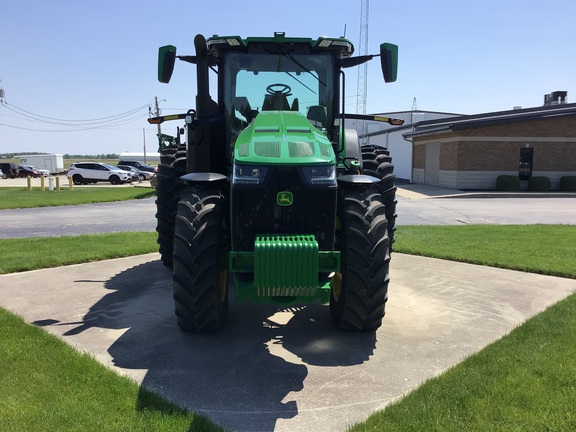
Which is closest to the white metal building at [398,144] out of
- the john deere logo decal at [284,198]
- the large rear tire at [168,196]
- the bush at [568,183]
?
the bush at [568,183]

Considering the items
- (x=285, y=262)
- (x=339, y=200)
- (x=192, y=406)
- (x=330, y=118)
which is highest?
(x=330, y=118)

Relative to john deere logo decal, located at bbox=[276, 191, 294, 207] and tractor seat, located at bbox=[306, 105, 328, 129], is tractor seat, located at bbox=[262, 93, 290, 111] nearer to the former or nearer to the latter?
tractor seat, located at bbox=[306, 105, 328, 129]

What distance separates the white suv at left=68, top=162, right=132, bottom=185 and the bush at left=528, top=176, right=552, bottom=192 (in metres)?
26.2

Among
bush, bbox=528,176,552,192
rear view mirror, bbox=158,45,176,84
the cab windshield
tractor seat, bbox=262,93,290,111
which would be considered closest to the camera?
rear view mirror, bbox=158,45,176,84

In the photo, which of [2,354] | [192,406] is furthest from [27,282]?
[192,406]

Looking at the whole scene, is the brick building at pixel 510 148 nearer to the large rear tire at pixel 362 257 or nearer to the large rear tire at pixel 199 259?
the large rear tire at pixel 362 257

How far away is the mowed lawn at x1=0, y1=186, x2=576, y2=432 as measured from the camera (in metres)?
3.16

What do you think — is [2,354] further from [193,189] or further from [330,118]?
[330,118]

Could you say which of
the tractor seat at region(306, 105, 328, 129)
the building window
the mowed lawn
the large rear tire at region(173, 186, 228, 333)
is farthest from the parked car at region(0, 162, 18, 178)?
the large rear tire at region(173, 186, 228, 333)

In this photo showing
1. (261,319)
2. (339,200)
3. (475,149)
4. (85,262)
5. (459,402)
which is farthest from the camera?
(475,149)

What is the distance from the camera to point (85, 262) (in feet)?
26.5

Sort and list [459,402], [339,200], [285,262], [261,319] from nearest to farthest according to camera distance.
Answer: [459,402], [285,262], [339,200], [261,319]

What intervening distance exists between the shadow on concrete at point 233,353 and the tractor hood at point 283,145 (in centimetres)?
170

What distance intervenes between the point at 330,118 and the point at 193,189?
71.1 inches
